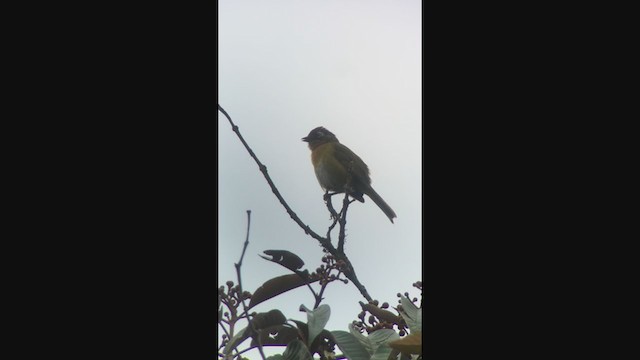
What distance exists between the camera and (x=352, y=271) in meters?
1.60

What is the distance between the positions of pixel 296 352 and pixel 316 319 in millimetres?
101

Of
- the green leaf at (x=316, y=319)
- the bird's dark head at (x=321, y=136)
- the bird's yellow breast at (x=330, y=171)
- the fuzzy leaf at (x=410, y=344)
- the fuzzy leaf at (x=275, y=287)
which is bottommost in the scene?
the fuzzy leaf at (x=410, y=344)

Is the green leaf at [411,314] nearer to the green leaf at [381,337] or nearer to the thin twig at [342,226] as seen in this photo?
the green leaf at [381,337]

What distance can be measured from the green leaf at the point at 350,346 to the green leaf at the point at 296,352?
0.07m

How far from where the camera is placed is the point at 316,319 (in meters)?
1.35

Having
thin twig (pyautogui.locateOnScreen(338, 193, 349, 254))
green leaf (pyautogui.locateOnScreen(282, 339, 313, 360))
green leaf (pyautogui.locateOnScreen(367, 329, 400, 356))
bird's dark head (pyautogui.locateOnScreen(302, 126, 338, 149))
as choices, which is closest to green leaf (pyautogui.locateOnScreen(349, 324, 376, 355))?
green leaf (pyautogui.locateOnScreen(367, 329, 400, 356))

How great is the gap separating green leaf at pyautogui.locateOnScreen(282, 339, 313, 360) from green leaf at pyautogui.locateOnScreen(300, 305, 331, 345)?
0.05 meters

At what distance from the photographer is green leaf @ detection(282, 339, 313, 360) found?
1.26 metres

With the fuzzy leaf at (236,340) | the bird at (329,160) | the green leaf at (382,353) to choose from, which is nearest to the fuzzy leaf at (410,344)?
the green leaf at (382,353)

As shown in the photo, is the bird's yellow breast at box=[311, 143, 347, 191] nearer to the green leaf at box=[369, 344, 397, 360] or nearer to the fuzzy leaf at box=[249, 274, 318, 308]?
the fuzzy leaf at box=[249, 274, 318, 308]

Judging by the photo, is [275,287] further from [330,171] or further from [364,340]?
[330,171]

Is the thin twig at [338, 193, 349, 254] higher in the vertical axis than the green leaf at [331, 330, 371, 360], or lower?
higher

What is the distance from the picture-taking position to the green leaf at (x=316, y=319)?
4.36ft
